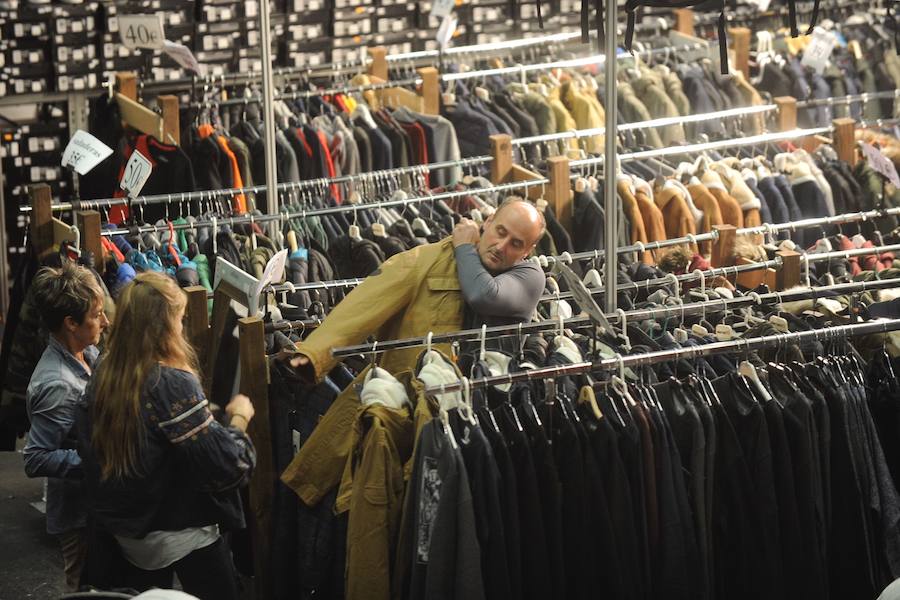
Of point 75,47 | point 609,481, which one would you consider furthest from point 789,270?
point 75,47

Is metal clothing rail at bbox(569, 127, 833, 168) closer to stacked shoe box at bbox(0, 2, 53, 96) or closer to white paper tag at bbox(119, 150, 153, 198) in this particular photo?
white paper tag at bbox(119, 150, 153, 198)

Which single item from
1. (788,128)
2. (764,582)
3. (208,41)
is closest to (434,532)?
(764,582)

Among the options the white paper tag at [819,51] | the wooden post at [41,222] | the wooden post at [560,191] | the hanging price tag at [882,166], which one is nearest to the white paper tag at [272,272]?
the wooden post at [41,222]

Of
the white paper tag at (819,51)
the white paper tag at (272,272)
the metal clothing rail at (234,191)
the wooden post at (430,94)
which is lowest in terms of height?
the white paper tag at (272,272)

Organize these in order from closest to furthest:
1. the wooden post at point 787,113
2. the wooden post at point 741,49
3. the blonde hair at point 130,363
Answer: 1. the blonde hair at point 130,363
2. the wooden post at point 787,113
3. the wooden post at point 741,49

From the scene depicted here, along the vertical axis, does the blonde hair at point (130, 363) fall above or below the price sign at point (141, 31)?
below

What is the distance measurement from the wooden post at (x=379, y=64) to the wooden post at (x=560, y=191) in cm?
232

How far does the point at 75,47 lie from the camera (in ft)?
26.7

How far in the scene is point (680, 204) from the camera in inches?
210

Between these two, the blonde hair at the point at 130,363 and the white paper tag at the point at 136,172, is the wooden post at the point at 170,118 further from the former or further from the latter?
the blonde hair at the point at 130,363

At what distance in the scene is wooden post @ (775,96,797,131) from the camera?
20.4 ft

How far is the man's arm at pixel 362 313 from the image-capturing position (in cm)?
369

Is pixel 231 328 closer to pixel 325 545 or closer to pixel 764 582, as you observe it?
pixel 325 545

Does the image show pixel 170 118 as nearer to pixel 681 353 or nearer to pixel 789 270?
pixel 789 270
